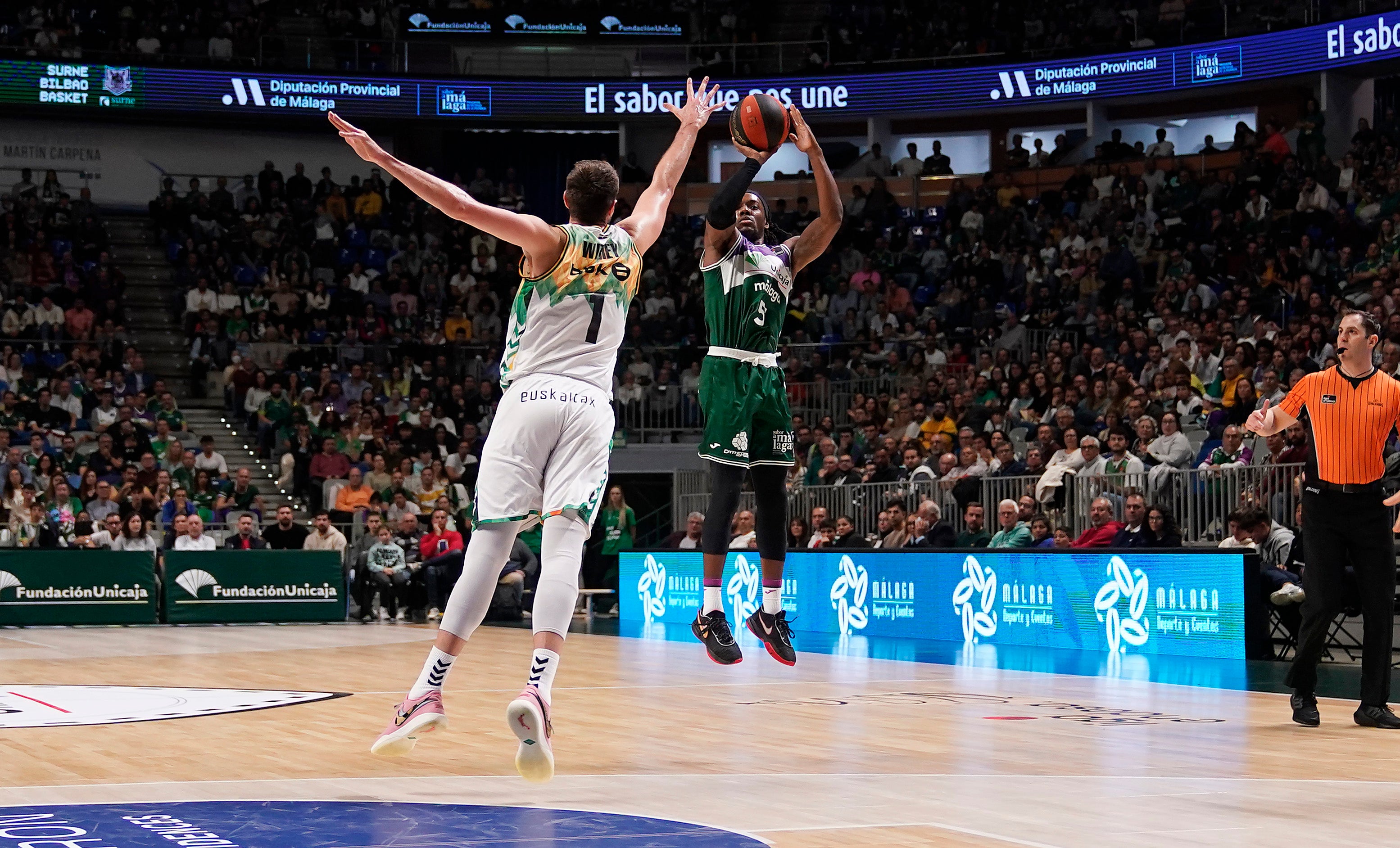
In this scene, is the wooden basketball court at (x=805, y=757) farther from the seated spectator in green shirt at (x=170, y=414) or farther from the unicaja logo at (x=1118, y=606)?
the seated spectator in green shirt at (x=170, y=414)

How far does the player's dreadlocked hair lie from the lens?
6.05 meters

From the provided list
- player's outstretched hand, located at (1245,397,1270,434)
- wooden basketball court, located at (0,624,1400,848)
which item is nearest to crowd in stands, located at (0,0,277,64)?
wooden basketball court, located at (0,624,1400,848)

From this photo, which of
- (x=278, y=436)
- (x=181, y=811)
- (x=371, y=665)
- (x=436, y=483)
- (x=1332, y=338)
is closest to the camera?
(x=181, y=811)

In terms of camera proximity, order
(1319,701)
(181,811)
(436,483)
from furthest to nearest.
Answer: (436,483) < (1319,701) < (181,811)

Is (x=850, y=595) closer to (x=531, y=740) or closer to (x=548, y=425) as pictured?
(x=548, y=425)

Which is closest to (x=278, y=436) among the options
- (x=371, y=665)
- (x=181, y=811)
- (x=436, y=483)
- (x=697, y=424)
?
(x=436, y=483)

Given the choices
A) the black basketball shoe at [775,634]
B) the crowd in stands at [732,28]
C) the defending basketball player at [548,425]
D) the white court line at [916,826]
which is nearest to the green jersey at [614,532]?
the crowd in stands at [732,28]

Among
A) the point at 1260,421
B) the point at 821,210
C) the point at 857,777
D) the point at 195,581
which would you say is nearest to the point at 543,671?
the point at 857,777

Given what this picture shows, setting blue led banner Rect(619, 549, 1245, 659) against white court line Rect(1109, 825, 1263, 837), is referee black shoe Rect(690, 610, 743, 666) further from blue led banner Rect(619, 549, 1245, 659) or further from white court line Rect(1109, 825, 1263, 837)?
blue led banner Rect(619, 549, 1245, 659)

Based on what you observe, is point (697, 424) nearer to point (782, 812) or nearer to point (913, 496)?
point (913, 496)

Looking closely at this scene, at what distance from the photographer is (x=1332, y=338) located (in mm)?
17312

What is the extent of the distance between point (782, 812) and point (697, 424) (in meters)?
19.1

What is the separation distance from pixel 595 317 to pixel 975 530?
10554 millimetres

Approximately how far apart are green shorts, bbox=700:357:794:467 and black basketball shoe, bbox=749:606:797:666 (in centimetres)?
71
